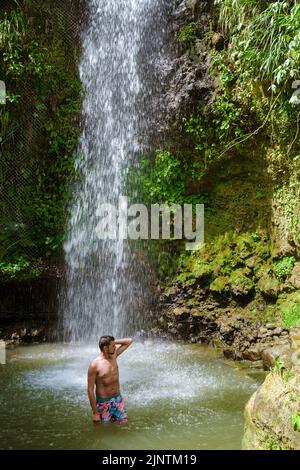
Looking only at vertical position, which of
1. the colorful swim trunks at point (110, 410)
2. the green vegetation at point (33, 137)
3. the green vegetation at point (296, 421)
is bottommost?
the colorful swim trunks at point (110, 410)

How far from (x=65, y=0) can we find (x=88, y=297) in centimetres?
687

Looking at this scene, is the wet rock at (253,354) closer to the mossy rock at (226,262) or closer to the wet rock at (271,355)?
the wet rock at (271,355)

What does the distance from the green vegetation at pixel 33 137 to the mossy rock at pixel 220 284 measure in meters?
3.35

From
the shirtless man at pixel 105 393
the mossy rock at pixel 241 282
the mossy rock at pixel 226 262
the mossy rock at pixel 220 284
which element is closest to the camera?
the shirtless man at pixel 105 393

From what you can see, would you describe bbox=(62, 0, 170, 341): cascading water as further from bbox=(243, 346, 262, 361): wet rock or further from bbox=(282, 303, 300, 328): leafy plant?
bbox=(282, 303, 300, 328): leafy plant

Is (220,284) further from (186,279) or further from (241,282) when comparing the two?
(186,279)

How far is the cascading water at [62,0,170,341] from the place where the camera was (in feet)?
29.7

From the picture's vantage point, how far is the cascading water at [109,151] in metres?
9.06

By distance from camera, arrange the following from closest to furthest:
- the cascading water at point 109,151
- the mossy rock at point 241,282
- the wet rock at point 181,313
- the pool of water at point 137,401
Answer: the pool of water at point 137,401 → the mossy rock at point 241,282 → the wet rock at point 181,313 → the cascading water at point 109,151

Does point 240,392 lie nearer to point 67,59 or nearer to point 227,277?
point 227,277

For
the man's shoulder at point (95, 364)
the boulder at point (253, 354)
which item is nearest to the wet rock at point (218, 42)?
the boulder at point (253, 354)

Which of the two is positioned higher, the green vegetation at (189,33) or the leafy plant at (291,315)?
the green vegetation at (189,33)

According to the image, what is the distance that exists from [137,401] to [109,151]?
5.91m

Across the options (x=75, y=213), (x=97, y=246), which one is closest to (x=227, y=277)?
(x=97, y=246)
